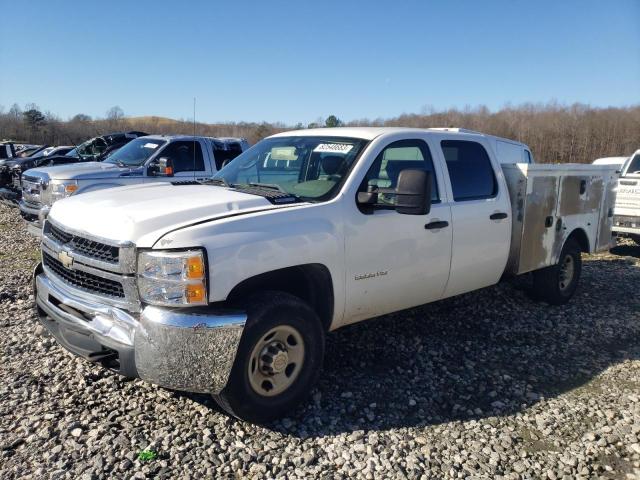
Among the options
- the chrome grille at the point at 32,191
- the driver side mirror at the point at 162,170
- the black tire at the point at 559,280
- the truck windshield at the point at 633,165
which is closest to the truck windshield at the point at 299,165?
the driver side mirror at the point at 162,170

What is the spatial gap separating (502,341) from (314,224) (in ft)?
8.90

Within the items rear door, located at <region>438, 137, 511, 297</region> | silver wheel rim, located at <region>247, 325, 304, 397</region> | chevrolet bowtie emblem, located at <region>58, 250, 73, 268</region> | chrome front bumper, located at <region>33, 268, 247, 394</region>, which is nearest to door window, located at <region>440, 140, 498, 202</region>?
rear door, located at <region>438, 137, 511, 297</region>

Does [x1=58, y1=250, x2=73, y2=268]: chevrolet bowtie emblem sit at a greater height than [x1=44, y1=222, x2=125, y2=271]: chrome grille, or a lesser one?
lesser

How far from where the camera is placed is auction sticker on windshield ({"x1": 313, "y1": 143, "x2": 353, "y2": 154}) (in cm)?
412

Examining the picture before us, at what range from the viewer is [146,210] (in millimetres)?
3297

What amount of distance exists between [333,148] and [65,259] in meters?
2.17

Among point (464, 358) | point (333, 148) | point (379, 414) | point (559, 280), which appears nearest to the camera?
point (379, 414)

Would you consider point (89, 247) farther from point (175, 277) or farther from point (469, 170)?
point (469, 170)

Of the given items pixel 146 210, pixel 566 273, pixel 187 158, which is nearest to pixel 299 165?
pixel 146 210

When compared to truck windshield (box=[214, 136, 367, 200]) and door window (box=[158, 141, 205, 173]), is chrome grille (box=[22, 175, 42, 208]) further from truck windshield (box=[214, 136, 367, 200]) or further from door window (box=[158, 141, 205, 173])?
truck windshield (box=[214, 136, 367, 200])

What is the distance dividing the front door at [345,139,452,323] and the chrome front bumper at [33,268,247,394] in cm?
111

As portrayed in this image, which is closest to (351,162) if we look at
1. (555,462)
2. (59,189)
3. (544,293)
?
(555,462)

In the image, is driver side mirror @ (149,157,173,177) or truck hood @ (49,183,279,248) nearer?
truck hood @ (49,183,279,248)

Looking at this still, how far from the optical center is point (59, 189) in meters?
8.28
